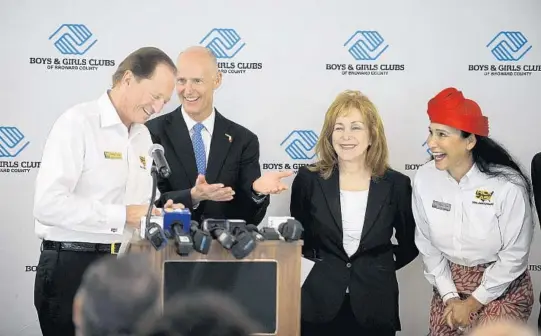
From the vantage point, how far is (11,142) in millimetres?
4453

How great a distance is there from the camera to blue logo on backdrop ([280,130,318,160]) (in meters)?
4.57

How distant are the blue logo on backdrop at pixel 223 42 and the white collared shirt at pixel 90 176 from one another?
1.14 metres

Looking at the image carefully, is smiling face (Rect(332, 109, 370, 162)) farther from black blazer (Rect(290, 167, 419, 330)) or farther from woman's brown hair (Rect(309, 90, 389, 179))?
black blazer (Rect(290, 167, 419, 330))

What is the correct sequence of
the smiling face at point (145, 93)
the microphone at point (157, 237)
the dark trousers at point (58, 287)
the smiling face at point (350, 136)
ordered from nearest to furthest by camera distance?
the microphone at point (157, 237) < the dark trousers at point (58, 287) < the smiling face at point (145, 93) < the smiling face at point (350, 136)

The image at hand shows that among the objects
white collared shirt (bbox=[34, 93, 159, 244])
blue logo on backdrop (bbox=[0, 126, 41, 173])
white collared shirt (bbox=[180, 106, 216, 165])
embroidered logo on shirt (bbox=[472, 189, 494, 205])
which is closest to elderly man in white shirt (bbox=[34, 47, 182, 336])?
white collared shirt (bbox=[34, 93, 159, 244])

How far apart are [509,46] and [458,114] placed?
48.4 inches

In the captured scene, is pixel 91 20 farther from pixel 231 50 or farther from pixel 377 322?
pixel 377 322

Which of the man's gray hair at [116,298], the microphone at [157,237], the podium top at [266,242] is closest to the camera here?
the man's gray hair at [116,298]

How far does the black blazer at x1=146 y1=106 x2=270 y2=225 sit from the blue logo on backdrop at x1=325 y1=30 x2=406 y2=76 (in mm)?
908

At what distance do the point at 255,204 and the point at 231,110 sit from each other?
843mm

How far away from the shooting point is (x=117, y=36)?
446 cm

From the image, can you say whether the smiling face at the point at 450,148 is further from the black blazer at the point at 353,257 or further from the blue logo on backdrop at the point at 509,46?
the blue logo on backdrop at the point at 509,46

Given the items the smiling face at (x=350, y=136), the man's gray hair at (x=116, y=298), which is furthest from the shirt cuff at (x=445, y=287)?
the man's gray hair at (x=116, y=298)

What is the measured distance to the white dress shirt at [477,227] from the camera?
11.8ft
